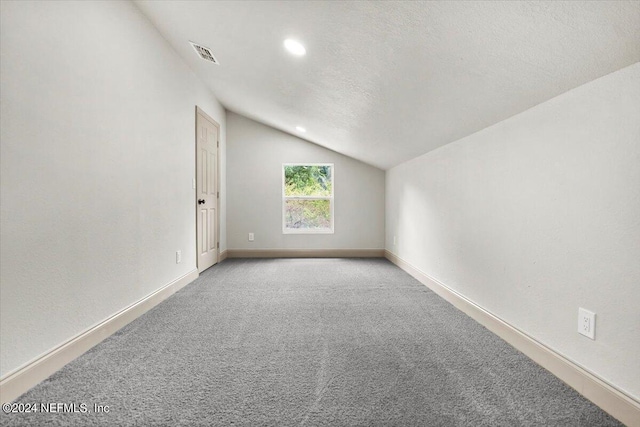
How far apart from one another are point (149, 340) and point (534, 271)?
2313 mm

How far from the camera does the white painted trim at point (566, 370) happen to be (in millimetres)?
1203

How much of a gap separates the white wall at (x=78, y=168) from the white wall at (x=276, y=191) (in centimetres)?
226

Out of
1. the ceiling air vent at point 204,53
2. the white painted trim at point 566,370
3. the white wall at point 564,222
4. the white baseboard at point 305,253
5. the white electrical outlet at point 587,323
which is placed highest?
the ceiling air vent at point 204,53

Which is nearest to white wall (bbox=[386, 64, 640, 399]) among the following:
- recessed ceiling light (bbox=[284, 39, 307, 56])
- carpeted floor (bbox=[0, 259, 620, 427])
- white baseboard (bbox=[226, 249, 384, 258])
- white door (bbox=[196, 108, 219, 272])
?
carpeted floor (bbox=[0, 259, 620, 427])

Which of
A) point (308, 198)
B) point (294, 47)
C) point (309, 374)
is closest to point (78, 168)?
point (294, 47)

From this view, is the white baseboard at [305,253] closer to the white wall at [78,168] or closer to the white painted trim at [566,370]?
the white wall at [78,168]

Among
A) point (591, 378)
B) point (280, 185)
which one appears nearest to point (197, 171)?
point (280, 185)

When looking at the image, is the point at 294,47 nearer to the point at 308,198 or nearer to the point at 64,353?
the point at 64,353

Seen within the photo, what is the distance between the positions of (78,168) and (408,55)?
2.01 m

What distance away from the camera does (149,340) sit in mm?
1977

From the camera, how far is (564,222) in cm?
152

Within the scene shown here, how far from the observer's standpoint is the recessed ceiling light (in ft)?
7.31

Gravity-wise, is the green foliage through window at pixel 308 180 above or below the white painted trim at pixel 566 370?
above

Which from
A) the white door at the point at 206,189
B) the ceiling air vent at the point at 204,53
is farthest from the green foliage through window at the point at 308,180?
the ceiling air vent at the point at 204,53
